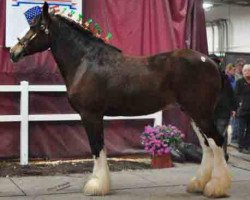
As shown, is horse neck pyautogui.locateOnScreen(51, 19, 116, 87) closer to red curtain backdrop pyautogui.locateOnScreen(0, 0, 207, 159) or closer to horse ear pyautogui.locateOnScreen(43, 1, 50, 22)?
horse ear pyautogui.locateOnScreen(43, 1, 50, 22)

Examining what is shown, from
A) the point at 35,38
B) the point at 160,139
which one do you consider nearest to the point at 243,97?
the point at 160,139

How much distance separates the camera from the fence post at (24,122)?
6855 millimetres

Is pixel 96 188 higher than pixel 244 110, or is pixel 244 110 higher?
pixel 244 110

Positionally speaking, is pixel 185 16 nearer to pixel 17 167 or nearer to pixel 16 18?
pixel 16 18

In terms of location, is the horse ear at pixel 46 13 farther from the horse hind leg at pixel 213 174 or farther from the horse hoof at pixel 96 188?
the horse hind leg at pixel 213 174

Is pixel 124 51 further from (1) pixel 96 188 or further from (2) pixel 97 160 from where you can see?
(1) pixel 96 188

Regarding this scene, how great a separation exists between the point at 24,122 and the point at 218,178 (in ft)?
9.98

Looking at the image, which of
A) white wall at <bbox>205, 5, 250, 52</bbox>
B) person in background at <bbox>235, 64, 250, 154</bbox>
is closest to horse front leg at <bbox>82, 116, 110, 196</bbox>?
person in background at <bbox>235, 64, 250, 154</bbox>

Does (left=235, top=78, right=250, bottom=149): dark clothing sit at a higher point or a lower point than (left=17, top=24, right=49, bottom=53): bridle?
lower

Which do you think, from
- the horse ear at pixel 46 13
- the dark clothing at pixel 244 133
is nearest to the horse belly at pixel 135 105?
the horse ear at pixel 46 13

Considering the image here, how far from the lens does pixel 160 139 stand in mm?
6844

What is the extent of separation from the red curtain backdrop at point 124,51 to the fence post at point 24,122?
0.71 feet

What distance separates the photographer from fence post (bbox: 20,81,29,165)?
6855mm

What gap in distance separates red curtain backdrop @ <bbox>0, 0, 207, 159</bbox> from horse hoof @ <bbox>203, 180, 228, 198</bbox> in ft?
8.67
